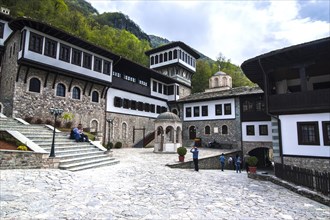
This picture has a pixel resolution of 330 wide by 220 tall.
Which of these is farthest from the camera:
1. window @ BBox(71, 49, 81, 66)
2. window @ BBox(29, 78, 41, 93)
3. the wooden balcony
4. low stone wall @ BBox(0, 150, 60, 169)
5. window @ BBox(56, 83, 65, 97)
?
window @ BBox(71, 49, 81, 66)

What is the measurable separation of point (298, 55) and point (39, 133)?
49.5 ft

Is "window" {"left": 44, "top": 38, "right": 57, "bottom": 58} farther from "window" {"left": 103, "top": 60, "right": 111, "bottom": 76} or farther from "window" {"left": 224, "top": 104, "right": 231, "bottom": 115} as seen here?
"window" {"left": 224, "top": 104, "right": 231, "bottom": 115}

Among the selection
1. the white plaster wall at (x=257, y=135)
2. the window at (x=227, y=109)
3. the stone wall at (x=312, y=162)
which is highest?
the window at (x=227, y=109)

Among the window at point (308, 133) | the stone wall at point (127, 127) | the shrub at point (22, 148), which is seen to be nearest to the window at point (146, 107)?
the stone wall at point (127, 127)

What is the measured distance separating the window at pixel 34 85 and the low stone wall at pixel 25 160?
29.4ft

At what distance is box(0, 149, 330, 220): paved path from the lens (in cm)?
478

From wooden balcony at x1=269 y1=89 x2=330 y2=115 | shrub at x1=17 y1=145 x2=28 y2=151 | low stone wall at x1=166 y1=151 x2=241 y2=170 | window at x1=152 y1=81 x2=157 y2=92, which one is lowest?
low stone wall at x1=166 y1=151 x2=241 y2=170

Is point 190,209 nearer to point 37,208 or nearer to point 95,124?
point 37,208

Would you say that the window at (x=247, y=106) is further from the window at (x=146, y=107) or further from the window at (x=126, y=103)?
the window at (x=126, y=103)

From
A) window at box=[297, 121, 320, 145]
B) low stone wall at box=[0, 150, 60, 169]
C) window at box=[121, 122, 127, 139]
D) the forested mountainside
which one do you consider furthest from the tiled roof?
low stone wall at box=[0, 150, 60, 169]

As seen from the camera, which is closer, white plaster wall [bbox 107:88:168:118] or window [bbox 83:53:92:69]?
window [bbox 83:53:92:69]

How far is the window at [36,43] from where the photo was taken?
48.2ft

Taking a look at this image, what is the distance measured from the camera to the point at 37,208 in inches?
189

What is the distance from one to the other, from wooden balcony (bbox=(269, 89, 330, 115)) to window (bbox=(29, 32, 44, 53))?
16190 mm
